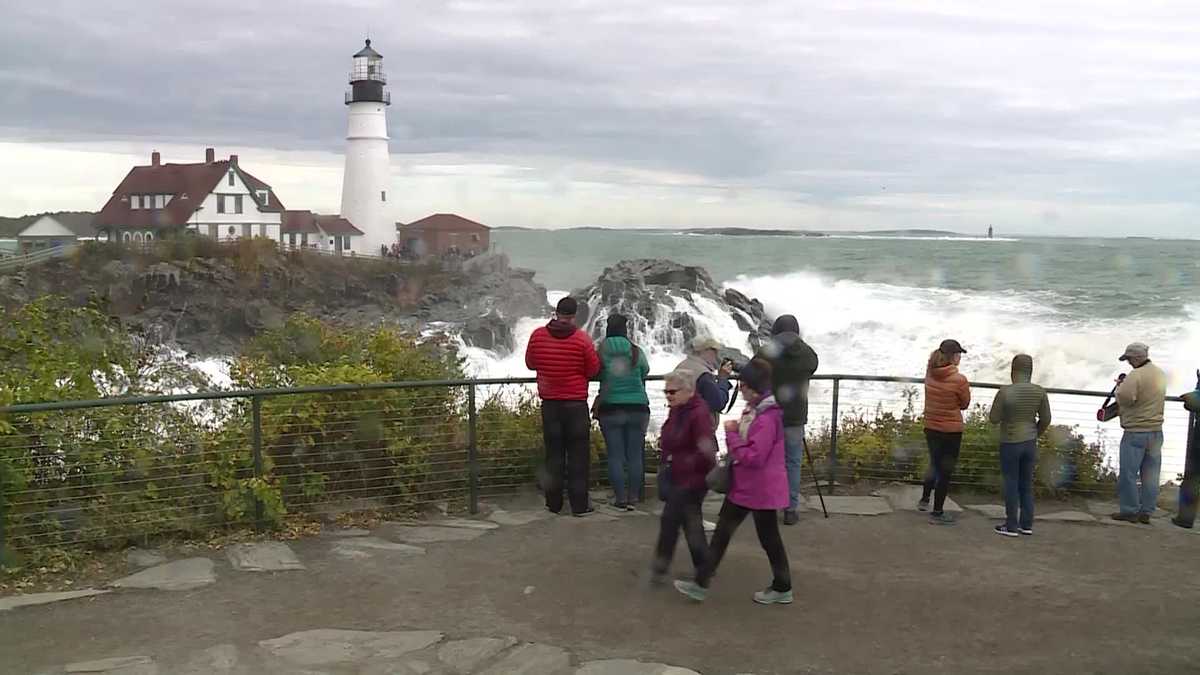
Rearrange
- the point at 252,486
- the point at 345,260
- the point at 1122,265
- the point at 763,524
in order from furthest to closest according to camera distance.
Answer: the point at 1122,265, the point at 345,260, the point at 252,486, the point at 763,524

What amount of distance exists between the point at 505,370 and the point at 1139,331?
28.8m

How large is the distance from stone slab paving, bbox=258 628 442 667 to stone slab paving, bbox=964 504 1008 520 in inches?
211

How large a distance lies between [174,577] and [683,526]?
11.5ft

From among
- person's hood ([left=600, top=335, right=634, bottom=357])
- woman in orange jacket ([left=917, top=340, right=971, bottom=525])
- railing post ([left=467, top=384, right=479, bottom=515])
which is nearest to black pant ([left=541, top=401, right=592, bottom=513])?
person's hood ([left=600, top=335, right=634, bottom=357])

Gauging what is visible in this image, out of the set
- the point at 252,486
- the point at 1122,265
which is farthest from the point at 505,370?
the point at 1122,265

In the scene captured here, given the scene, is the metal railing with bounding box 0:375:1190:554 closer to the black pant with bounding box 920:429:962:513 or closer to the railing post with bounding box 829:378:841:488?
the railing post with bounding box 829:378:841:488

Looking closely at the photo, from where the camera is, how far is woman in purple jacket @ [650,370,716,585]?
6.87 m

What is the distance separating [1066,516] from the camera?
936 centimetres

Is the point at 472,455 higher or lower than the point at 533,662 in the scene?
higher

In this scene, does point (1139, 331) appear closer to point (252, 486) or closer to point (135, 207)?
point (252, 486)

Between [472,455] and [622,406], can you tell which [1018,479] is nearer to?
[622,406]

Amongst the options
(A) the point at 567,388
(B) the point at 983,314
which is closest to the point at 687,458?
(A) the point at 567,388

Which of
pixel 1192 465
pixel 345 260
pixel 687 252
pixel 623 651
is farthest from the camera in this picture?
pixel 687 252

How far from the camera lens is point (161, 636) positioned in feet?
20.3
